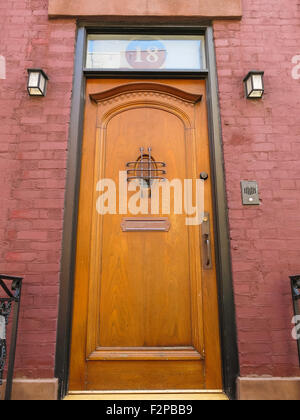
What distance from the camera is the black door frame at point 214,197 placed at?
7.79ft

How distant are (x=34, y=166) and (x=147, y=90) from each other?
126cm

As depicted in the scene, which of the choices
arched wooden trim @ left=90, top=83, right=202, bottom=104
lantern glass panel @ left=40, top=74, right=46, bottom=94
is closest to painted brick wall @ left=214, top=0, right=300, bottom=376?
arched wooden trim @ left=90, top=83, right=202, bottom=104

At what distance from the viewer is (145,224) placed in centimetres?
267

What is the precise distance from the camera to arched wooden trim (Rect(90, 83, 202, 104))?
2.92 metres

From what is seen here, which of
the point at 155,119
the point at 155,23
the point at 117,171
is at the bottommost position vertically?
the point at 117,171

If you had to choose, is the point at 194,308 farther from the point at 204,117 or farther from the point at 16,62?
the point at 16,62

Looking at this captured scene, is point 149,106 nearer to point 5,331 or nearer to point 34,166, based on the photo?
point 34,166

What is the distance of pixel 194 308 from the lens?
2525 mm

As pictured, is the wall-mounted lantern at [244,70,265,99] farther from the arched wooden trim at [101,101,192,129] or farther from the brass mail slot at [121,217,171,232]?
the brass mail slot at [121,217,171,232]

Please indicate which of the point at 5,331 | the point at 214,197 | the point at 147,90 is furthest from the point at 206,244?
the point at 5,331

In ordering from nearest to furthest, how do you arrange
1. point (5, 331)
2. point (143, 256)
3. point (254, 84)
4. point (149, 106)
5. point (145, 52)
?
point (5, 331), point (143, 256), point (254, 84), point (149, 106), point (145, 52)

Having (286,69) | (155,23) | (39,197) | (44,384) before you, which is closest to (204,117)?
(286,69)

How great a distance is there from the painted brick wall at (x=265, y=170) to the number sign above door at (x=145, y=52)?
9.6 inches

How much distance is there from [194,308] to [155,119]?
1.70 meters
